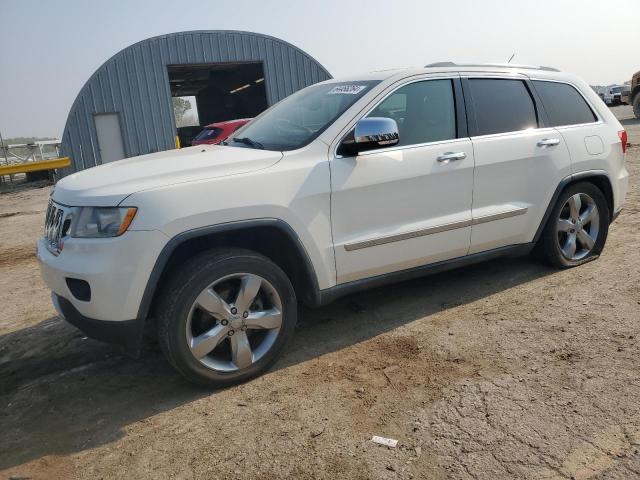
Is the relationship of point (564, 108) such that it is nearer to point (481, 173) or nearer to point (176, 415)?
point (481, 173)

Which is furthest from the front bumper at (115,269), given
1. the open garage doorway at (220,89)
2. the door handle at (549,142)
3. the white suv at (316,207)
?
the open garage doorway at (220,89)

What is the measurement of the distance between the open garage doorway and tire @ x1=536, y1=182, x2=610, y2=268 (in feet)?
58.5

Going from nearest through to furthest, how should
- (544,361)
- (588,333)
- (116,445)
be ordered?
1. (116,445)
2. (544,361)
3. (588,333)

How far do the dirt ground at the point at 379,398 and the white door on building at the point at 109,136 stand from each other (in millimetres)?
15889

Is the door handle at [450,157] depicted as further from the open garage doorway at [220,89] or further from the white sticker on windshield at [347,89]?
the open garage doorway at [220,89]

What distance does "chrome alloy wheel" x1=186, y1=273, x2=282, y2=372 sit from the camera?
3029 mm

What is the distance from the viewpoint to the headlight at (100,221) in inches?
110

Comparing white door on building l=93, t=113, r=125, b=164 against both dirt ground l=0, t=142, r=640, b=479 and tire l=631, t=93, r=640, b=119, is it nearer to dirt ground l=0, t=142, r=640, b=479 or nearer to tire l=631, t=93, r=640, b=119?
dirt ground l=0, t=142, r=640, b=479

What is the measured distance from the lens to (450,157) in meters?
3.82

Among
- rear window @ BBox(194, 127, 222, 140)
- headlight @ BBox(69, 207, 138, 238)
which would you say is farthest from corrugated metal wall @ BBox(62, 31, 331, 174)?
headlight @ BBox(69, 207, 138, 238)

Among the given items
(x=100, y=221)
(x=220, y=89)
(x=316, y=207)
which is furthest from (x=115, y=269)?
(x=220, y=89)

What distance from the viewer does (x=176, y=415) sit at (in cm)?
294

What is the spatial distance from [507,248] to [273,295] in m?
2.10

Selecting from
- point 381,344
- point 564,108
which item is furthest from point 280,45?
point 381,344
